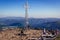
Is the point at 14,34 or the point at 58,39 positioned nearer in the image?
the point at 58,39

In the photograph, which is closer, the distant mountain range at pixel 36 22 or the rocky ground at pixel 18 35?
the rocky ground at pixel 18 35

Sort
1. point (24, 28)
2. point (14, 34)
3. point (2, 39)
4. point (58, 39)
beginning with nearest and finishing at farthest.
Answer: point (58, 39) → point (2, 39) → point (14, 34) → point (24, 28)

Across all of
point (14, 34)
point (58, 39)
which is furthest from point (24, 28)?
point (58, 39)

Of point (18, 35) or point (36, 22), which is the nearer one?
point (18, 35)

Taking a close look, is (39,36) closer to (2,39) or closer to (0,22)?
(2,39)

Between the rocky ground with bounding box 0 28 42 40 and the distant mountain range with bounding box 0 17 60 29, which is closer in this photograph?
the rocky ground with bounding box 0 28 42 40

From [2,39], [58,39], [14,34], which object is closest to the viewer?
[58,39]

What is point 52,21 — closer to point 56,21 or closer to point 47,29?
point 56,21

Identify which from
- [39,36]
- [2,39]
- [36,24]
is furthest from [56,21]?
[2,39]
